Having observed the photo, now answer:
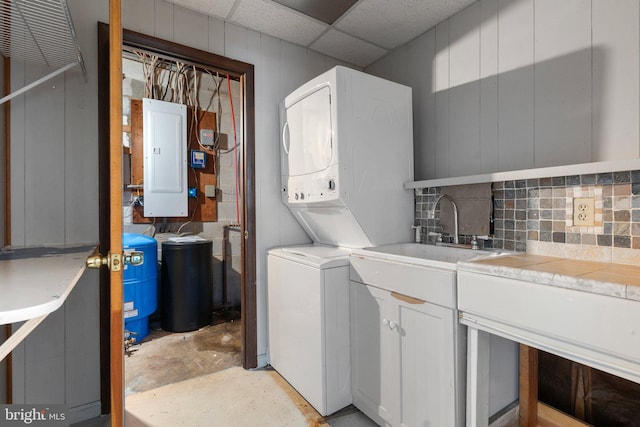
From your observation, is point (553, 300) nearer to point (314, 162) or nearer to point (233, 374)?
point (314, 162)

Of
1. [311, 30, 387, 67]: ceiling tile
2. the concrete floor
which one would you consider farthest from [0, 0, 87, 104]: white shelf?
the concrete floor

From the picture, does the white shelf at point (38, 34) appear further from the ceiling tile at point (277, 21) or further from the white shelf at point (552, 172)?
the white shelf at point (552, 172)

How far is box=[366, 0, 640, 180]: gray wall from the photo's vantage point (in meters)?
1.37

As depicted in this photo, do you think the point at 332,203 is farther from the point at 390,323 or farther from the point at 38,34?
the point at 38,34

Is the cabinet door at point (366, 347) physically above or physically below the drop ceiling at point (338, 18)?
below

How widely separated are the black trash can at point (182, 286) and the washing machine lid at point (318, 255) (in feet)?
3.92

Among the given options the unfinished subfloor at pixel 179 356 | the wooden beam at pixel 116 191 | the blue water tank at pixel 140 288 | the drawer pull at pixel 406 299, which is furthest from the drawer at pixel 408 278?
the blue water tank at pixel 140 288

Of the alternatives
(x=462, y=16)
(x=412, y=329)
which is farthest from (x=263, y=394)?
(x=462, y=16)

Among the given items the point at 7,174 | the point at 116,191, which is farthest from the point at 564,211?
the point at 7,174

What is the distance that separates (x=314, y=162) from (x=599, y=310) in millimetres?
1489

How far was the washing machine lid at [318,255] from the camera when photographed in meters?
1.74

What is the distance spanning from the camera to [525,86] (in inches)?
66.3

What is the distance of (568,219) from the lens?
145cm

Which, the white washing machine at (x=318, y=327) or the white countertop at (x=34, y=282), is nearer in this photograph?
the white countertop at (x=34, y=282)
